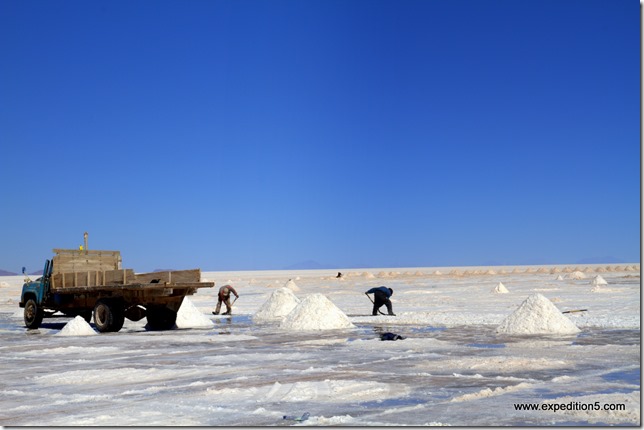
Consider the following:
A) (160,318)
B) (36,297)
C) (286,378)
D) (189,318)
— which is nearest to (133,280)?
(160,318)

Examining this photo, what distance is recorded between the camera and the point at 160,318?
2300 centimetres

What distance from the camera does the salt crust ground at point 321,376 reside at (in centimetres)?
858

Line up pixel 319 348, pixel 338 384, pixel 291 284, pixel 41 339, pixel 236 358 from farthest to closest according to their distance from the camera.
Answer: pixel 291 284 → pixel 41 339 → pixel 319 348 → pixel 236 358 → pixel 338 384

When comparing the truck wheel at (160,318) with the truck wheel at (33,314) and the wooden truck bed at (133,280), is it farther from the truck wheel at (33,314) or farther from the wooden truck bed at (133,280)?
the truck wheel at (33,314)

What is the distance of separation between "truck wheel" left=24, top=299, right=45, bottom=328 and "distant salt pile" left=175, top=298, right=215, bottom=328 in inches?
178

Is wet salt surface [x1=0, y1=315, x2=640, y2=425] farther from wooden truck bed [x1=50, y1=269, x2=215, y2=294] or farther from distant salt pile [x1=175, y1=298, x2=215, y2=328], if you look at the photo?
distant salt pile [x1=175, y1=298, x2=215, y2=328]

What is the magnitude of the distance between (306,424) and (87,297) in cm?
1618

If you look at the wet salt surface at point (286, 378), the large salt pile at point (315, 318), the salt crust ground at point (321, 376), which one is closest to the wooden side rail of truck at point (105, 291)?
the salt crust ground at point (321, 376)

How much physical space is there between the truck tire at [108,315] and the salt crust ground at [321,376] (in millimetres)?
846

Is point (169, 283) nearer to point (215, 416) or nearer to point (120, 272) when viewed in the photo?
point (120, 272)

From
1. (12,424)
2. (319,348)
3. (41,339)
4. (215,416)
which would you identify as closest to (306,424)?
(215,416)

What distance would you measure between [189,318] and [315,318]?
14.6ft

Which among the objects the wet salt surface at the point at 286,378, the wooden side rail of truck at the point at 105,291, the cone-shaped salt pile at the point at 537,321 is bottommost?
the wet salt surface at the point at 286,378

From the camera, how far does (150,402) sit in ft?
31.4
